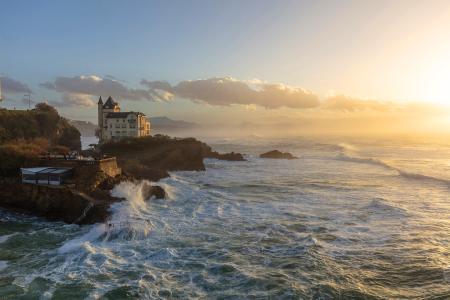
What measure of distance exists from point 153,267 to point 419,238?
1462 cm

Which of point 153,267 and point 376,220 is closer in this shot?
point 153,267

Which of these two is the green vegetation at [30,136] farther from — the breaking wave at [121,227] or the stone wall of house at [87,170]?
the breaking wave at [121,227]

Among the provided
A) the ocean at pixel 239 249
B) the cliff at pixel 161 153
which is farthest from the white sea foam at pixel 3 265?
the cliff at pixel 161 153

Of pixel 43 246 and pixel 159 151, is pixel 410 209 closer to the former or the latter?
pixel 43 246

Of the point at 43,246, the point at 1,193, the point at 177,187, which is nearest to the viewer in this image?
the point at 43,246

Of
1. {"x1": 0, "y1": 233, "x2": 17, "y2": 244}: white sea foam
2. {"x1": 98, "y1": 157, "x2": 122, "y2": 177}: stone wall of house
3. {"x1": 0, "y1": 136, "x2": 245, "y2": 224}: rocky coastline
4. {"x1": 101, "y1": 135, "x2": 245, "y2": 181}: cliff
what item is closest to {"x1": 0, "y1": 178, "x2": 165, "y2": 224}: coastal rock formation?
{"x1": 0, "y1": 136, "x2": 245, "y2": 224}: rocky coastline

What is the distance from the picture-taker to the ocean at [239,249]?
51.4 ft

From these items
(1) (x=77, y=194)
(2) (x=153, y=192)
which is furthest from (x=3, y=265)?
(2) (x=153, y=192)

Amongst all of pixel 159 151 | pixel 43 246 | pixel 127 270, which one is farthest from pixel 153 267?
pixel 159 151

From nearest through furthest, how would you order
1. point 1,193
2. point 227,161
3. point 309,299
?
point 309,299 → point 1,193 → point 227,161

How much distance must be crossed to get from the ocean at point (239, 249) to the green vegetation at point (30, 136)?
7263 mm

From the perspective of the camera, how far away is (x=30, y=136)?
55406mm

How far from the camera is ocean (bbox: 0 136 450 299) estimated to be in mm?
15680

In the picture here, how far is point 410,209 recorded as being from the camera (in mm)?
29781
